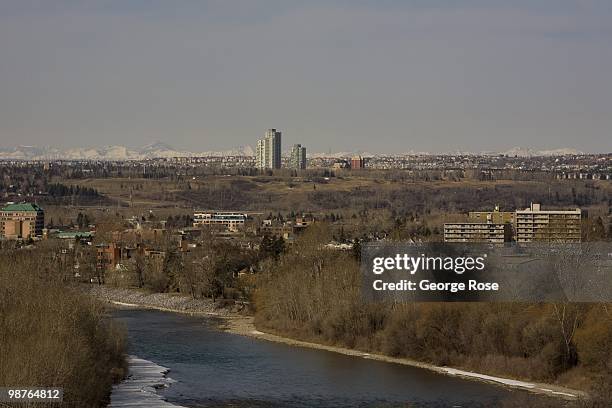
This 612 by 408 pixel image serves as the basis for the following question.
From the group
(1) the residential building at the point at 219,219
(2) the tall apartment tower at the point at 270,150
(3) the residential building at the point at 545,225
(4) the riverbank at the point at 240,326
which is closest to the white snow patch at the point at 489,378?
(4) the riverbank at the point at 240,326

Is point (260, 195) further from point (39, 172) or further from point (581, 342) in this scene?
point (581, 342)

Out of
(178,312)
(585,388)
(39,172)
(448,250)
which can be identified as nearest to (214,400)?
(585,388)

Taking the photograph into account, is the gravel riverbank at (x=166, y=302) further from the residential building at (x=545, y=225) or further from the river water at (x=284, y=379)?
the residential building at (x=545, y=225)

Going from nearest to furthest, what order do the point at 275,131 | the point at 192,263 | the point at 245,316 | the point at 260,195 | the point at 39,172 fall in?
the point at 245,316 → the point at 192,263 → the point at 260,195 → the point at 39,172 → the point at 275,131

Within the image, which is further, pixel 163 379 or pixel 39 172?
pixel 39 172

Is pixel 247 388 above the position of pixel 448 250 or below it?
below

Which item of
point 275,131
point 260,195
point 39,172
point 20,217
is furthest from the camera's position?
point 275,131
